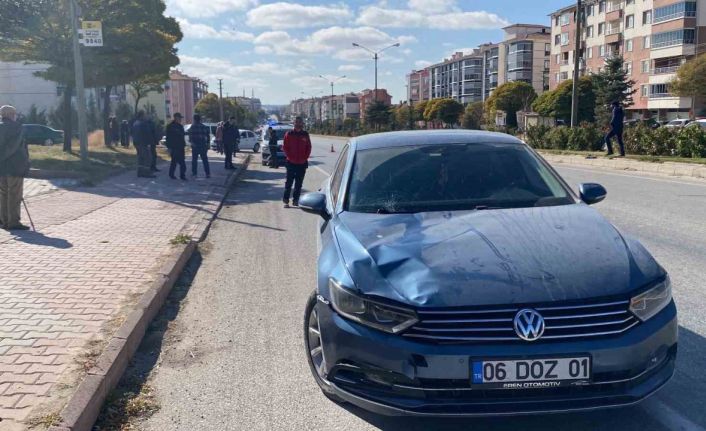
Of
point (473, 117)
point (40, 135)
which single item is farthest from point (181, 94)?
point (40, 135)

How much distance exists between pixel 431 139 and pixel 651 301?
96.5 inches

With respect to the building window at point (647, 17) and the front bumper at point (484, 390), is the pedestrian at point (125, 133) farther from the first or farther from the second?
the building window at point (647, 17)

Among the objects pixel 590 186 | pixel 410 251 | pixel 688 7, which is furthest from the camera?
pixel 688 7

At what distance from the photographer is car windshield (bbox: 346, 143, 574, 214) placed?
4.62 m

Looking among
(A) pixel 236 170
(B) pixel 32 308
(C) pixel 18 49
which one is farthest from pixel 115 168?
(B) pixel 32 308

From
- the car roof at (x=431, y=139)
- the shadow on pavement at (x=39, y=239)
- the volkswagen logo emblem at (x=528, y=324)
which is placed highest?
the car roof at (x=431, y=139)

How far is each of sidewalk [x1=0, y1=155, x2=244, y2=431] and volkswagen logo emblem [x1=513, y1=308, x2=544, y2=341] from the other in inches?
103

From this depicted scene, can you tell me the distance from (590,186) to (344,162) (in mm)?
2005

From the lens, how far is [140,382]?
448 centimetres

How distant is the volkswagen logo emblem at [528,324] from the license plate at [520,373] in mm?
118

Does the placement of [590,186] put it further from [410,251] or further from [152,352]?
[152,352]

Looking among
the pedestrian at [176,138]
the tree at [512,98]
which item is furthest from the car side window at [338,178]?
the tree at [512,98]

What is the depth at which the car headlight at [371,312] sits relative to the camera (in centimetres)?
323

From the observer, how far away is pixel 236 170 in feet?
77.5
